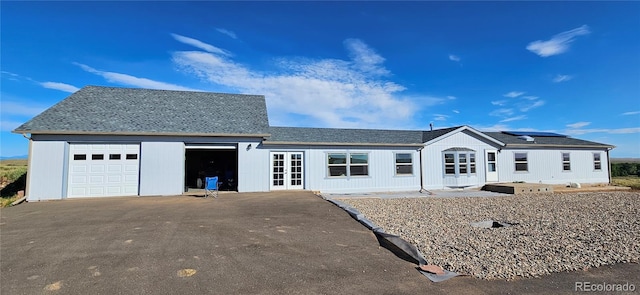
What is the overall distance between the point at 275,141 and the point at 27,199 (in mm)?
9715

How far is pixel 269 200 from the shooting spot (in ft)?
37.7

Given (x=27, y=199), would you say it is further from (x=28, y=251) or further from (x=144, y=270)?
(x=144, y=270)

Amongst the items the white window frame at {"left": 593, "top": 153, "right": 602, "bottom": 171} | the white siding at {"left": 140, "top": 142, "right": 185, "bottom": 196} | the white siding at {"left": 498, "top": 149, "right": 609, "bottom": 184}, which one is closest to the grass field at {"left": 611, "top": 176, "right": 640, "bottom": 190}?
the white siding at {"left": 498, "top": 149, "right": 609, "bottom": 184}

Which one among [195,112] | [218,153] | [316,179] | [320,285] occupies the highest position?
[195,112]

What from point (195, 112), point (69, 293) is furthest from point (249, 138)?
point (69, 293)

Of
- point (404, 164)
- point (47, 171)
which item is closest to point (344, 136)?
point (404, 164)

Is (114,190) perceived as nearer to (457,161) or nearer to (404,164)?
(404,164)

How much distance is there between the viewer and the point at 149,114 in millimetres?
14211

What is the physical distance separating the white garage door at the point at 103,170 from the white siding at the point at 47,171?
0.26m

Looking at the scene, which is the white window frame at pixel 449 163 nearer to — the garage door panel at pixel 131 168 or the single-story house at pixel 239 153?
the single-story house at pixel 239 153

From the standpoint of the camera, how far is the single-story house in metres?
12.4

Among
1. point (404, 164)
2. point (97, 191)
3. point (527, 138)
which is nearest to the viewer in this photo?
point (97, 191)

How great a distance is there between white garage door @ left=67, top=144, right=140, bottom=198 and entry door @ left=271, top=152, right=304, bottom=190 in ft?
19.0

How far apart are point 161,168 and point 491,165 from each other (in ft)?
58.5
